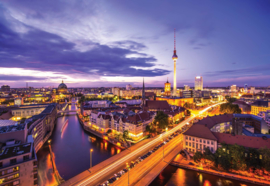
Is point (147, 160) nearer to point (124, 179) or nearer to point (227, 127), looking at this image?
point (124, 179)

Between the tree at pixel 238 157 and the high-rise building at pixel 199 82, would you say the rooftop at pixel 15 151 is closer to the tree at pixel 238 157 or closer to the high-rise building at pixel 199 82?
the tree at pixel 238 157

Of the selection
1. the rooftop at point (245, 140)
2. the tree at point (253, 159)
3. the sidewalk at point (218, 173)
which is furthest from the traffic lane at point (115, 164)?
the tree at point (253, 159)

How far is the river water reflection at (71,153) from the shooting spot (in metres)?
18.1

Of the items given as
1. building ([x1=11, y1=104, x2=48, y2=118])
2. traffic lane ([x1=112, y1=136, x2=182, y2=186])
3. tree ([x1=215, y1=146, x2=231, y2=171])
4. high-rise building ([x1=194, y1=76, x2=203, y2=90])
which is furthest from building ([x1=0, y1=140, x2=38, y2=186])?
high-rise building ([x1=194, y1=76, x2=203, y2=90])

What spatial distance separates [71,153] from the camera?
23297 mm

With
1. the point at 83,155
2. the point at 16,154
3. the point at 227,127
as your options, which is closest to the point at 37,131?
the point at 83,155

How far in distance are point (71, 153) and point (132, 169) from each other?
14.1m

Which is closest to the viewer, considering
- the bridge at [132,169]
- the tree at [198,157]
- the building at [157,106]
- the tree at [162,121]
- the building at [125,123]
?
the bridge at [132,169]

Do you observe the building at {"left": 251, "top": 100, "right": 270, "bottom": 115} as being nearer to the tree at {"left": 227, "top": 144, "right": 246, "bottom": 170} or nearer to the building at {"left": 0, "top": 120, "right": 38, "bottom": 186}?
the tree at {"left": 227, "top": 144, "right": 246, "bottom": 170}

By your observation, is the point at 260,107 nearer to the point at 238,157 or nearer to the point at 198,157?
the point at 238,157

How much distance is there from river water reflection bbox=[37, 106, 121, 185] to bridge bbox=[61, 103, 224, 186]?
603 centimetres

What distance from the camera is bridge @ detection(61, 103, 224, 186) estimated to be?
1250cm

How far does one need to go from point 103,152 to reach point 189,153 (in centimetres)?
1421

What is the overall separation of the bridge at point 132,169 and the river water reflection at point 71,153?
603cm
